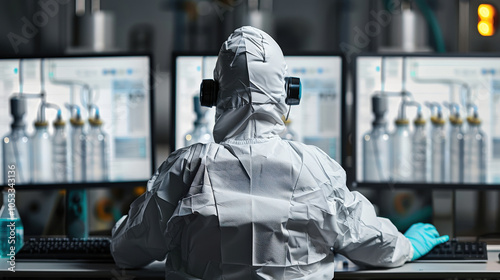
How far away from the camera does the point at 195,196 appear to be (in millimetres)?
1482

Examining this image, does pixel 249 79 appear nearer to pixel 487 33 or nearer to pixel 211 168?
pixel 211 168

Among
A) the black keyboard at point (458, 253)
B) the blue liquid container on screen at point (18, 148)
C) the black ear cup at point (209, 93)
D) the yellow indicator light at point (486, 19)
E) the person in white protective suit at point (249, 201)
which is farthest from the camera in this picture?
the yellow indicator light at point (486, 19)

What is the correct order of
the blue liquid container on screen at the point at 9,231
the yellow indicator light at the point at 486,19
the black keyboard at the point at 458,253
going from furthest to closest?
the yellow indicator light at the point at 486,19 → the blue liquid container on screen at the point at 9,231 → the black keyboard at the point at 458,253

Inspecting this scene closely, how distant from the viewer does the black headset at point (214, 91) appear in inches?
63.6

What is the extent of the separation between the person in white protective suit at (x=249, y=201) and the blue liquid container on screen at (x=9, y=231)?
18.8 inches

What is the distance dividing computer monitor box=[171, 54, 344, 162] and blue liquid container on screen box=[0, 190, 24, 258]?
53 centimetres

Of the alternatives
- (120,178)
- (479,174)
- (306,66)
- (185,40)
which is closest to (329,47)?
(306,66)

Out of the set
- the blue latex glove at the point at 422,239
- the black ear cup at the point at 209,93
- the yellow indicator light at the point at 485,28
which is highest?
the yellow indicator light at the point at 485,28

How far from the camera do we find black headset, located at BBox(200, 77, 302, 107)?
1.62 m

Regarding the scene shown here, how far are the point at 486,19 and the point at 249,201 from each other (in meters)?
1.36

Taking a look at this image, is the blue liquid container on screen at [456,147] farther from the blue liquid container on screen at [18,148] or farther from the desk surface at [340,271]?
the blue liquid container on screen at [18,148]

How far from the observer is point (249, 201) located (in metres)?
1.47

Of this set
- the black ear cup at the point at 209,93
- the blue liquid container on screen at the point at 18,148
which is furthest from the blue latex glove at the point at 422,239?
the blue liquid container on screen at the point at 18,148

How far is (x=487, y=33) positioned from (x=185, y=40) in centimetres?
108
